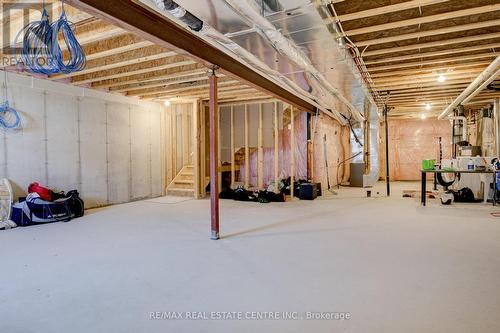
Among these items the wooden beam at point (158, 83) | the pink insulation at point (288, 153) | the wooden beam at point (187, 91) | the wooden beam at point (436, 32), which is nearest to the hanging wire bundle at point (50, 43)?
the wooden beam at point (158, 83)

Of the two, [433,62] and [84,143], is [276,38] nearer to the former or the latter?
Answer: [433,62]

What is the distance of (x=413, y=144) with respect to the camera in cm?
1109

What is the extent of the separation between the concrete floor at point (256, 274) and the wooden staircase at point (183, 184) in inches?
110

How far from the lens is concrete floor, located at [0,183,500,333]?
183 cm

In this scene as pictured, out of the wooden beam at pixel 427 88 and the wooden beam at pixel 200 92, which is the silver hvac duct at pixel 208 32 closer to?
the wooden beam at pixel 200 92

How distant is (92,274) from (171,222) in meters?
2.00

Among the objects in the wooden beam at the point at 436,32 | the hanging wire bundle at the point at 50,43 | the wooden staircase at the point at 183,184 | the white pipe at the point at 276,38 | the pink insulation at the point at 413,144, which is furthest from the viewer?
the pink insulation at the point at 413,144

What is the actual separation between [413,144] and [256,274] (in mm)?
10581

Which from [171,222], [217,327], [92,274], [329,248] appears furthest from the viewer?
[171,222]

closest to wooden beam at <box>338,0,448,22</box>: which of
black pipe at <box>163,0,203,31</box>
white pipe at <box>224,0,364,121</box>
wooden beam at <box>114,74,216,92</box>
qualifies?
white pipe at <box>224,0,364,121</box>

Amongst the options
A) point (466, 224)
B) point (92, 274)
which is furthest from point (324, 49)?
point (466, 224)

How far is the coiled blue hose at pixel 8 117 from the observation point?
4.65 meters

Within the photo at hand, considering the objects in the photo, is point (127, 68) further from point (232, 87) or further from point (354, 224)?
point (354, 224)

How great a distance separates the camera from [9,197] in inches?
176
